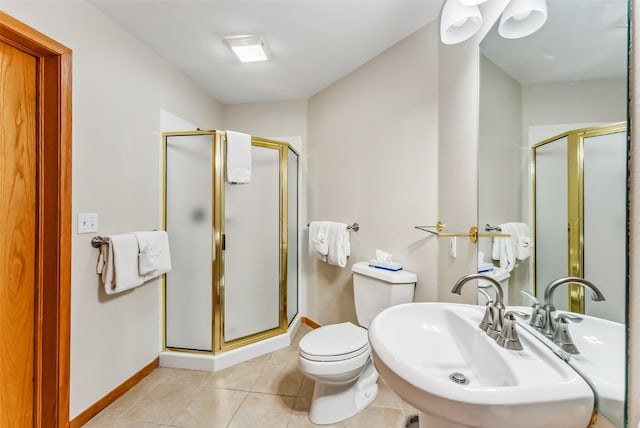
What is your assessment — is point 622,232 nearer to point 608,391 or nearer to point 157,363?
point 608,391

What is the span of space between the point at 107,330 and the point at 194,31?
6.28 ft

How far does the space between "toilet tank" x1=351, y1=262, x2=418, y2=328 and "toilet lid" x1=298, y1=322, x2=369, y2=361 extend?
14cm

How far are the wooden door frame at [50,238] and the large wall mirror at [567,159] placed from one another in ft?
6.45

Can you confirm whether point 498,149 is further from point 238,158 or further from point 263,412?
point 263,412

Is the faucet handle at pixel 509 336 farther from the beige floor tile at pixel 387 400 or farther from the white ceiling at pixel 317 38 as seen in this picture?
the beige floor tile at pixel 387 400

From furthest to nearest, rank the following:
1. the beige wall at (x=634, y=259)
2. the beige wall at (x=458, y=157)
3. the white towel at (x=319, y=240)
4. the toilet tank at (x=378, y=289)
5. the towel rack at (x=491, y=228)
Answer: the white towel at (x=319, y=240)
the toilet tank at (x=378, y=289)
the beige wall at (x=458, y=157)
the towel rack at (x=491, y=228)
the beige wall at (x=634, y=259)

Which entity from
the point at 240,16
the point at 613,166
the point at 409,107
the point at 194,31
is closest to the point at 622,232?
the point at 613,166

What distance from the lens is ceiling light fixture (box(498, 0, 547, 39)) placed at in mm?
857

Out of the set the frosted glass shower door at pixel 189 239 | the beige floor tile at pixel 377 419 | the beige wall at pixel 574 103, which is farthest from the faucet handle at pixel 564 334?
the frosted glass shower door at pixel 189 239

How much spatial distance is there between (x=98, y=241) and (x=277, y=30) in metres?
Result: 1.66

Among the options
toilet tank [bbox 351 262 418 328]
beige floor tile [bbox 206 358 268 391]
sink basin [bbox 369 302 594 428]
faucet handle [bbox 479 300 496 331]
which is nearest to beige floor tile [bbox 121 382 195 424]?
beige floor tile [bbox 206 358 268 391]

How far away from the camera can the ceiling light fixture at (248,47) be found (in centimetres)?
175

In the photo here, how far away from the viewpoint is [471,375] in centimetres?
84

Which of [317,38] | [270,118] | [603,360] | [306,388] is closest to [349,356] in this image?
[306,388]
